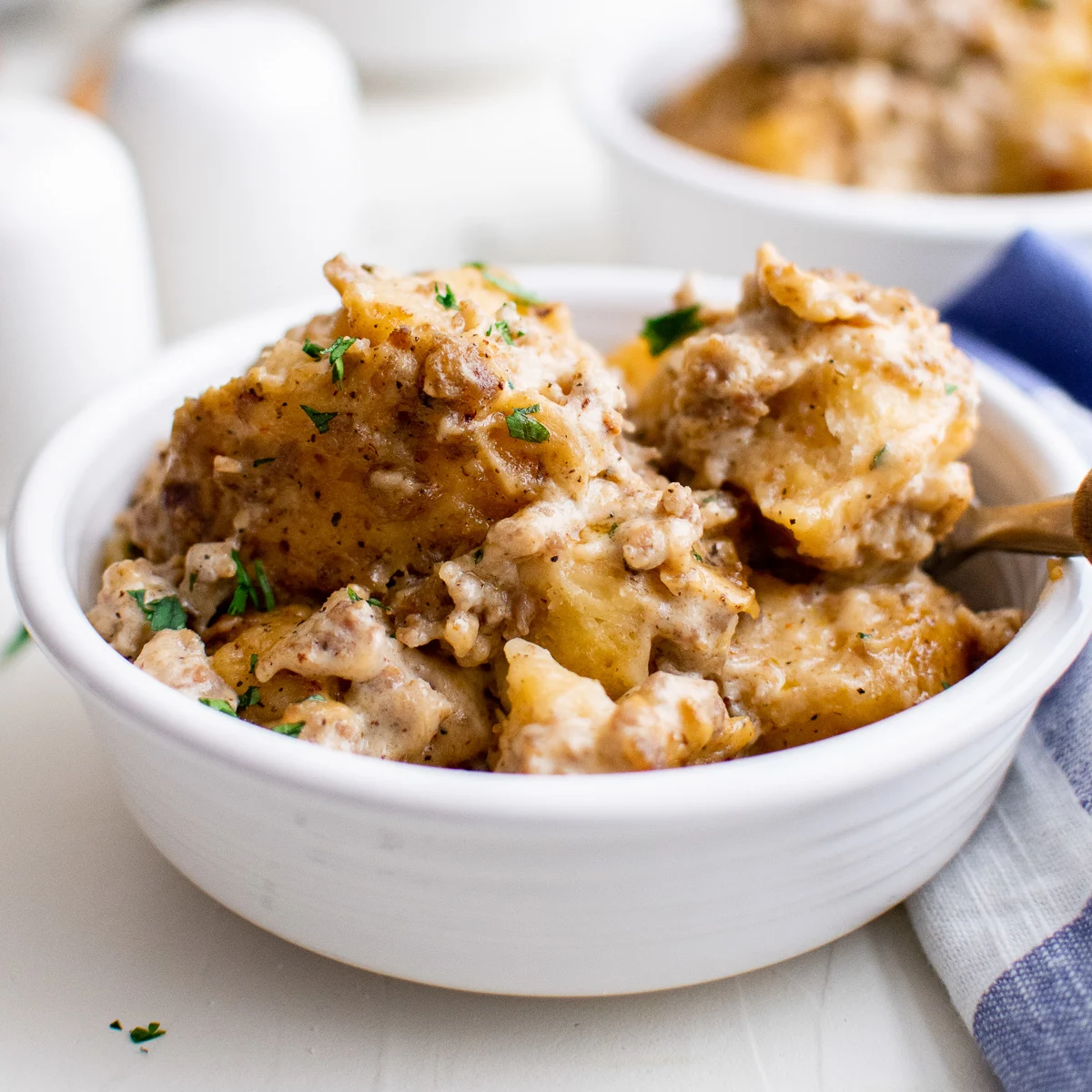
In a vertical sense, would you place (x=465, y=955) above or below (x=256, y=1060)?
above

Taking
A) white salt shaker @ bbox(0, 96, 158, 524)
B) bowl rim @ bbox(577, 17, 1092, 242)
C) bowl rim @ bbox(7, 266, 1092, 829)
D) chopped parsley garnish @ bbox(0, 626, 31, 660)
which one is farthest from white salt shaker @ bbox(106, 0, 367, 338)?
bowl rim @ bbox(7, 266, 1092, 829)

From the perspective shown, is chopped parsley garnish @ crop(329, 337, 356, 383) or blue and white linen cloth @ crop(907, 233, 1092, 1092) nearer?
blue and white linen cloth @ crop(907, 233, 1092, 1092)

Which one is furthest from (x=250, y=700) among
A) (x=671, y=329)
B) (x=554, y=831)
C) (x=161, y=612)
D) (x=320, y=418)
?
(x=671, y=329)

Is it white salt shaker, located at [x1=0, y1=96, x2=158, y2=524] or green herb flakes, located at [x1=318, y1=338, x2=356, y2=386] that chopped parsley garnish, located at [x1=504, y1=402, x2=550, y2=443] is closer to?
green herb flakes, located at [x1=318, y1=338, x2=356, y2=386]

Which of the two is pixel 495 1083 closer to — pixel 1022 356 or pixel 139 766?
pixel 139 766

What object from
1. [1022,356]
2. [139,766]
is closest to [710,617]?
[139,766]

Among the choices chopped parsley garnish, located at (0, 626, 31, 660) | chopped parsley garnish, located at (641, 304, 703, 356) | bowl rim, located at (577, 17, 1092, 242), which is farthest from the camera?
bowl rim, located at (577, 17, 1092, 242)

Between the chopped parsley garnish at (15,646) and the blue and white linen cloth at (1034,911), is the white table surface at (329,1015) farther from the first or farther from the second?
the chopped parsley garnish at (15,646)
